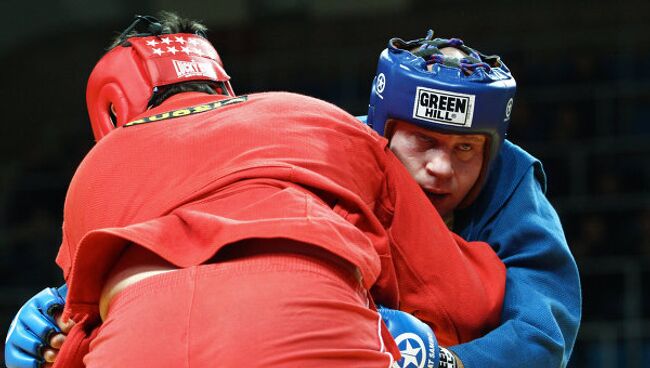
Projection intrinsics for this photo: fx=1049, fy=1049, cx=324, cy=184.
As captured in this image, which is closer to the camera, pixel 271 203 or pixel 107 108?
pixel 271 203

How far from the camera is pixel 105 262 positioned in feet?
5.15

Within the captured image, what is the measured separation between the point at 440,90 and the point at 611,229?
396 centimetres

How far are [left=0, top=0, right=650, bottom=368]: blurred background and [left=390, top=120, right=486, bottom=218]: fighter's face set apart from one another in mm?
2935

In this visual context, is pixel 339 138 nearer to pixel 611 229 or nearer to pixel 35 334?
pixel 35 334

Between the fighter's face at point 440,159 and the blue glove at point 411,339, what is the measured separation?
0.36 m

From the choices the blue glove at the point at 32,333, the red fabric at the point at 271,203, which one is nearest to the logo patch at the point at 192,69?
the red fabric at the point at 271,203

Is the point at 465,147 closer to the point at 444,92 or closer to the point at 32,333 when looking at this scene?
the point at 444,92

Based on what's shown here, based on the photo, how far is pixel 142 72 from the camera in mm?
2062

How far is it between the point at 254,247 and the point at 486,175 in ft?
2.47

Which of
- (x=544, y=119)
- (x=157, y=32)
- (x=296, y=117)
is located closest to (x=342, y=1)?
(x=544, y=119)

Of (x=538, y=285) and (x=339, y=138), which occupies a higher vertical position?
(x=339, y=138)

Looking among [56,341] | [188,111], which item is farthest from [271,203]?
[56,341]

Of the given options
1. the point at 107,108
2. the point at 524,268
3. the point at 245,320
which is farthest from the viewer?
the point at 107,108

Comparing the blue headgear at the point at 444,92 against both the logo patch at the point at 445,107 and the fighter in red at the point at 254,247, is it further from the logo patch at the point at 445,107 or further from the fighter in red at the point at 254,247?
the fighter in red at the point at 254,247
